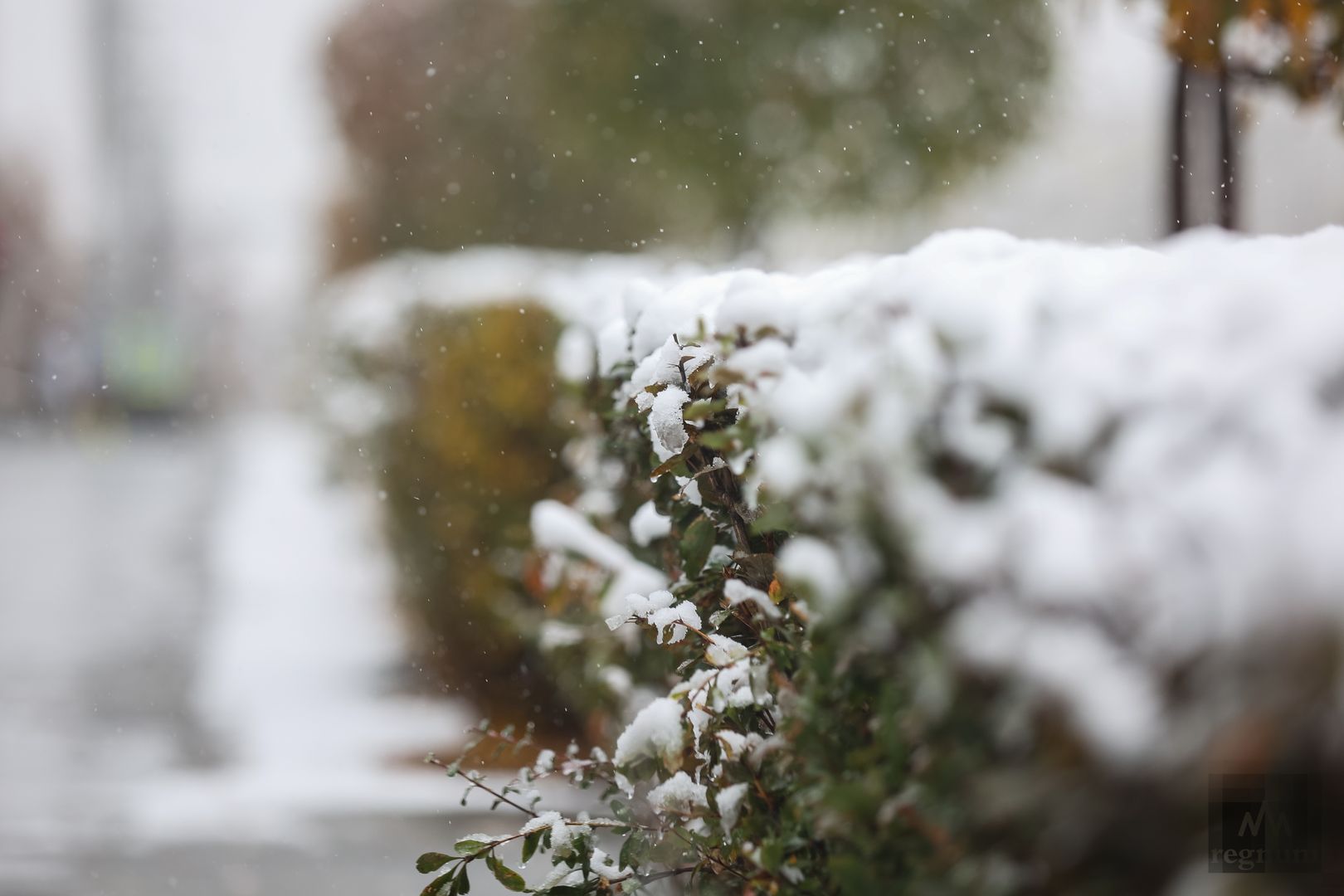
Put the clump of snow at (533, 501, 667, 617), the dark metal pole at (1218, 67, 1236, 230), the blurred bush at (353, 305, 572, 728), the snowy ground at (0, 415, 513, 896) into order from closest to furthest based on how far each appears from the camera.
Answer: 1. the clump of snow at (533, 501, 667, 617)
2. the snowy ground at (0, 415, 513, 896)
3. the dark metal pole at (1218, 67, 1236, 230)
4. the blurred bush at (353, 305, 572, 728)

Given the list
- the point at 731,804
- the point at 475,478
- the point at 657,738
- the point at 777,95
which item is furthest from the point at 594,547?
the point at 777,95

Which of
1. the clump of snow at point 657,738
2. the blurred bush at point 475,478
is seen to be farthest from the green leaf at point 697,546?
the blurred bush at point 475,478

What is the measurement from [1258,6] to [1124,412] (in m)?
3.60

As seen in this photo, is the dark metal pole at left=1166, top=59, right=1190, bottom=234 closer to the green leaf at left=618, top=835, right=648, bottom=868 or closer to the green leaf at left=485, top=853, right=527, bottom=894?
the green leaf at left=618, top=835, right=648, bottom=868

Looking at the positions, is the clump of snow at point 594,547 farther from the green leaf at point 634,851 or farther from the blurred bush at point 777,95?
the blurred bush at point 777,95

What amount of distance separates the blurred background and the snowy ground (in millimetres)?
28

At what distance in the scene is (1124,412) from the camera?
4.40 feet

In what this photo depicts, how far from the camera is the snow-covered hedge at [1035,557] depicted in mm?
1178

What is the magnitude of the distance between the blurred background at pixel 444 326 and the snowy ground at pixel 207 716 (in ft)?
0.09

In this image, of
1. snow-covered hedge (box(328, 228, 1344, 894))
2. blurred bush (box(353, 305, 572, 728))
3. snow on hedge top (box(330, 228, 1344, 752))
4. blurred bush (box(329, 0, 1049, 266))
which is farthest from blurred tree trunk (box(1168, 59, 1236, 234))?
blurred bush (box(329, 0, 1049, 266))

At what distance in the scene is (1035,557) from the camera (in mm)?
1276

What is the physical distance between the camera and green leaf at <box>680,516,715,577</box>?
7.16ft

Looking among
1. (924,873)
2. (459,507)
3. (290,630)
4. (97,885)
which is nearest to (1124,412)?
(924,873)

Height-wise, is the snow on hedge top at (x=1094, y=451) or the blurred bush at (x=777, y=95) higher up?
the blurred bush at (x=777, y=95)
